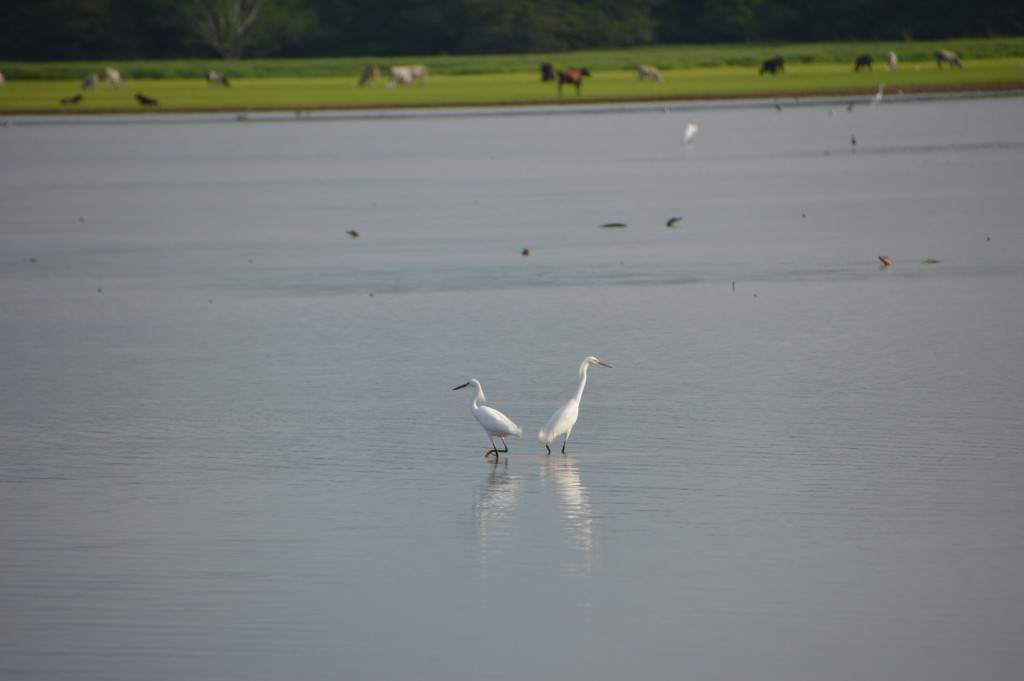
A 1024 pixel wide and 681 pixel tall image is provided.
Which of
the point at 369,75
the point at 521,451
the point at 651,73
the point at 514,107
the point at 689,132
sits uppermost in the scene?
the point at 369,75

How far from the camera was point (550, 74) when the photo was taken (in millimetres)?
69125

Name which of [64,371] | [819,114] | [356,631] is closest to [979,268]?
[64,371]

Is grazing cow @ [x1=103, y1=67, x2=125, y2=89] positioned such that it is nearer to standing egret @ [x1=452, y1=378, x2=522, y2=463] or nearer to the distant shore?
the distant shore

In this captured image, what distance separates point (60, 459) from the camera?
398 inches

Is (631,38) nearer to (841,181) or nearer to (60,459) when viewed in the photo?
(841,181)

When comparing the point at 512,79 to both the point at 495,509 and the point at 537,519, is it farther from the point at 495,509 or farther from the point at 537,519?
the point at 537,519

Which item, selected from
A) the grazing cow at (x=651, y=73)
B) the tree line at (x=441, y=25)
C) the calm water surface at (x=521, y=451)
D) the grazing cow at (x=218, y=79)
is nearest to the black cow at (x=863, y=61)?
the grazing cow at (x=651, y=73)

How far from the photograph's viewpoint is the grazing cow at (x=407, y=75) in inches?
2840

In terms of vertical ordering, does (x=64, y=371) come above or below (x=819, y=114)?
below

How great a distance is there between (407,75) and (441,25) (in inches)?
761

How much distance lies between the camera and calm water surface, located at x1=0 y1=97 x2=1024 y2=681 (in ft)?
22.1

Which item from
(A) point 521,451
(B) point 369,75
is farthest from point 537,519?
(B) point 369,75

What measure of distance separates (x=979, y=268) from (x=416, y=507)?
10.3 m

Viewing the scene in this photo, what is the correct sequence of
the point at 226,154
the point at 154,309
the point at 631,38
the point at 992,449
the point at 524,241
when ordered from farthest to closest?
the point at 631,38 < the point at 226,154 < the point at 524,241 < the point at 154,309 < the point at 992,449
